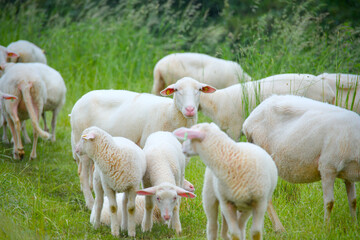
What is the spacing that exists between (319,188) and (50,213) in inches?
111

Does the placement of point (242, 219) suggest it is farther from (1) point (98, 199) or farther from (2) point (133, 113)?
(2) point (133, 113)

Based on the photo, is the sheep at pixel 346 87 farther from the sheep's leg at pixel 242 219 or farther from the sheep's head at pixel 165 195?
the sheep's leg at pixel 242 219

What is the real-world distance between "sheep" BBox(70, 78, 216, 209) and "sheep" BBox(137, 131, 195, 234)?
1.79 feet

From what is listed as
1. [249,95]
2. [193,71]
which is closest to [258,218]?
[249,95]

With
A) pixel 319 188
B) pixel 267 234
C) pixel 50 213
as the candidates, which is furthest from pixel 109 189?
pixel 319 188

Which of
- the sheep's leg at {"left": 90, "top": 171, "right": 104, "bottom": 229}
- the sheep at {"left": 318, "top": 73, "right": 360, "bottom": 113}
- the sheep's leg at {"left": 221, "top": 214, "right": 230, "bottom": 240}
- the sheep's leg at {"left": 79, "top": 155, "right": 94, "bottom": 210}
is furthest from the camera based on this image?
the sheep at {"left": 318, "top": 73, "right": 360, "bottom": 113}

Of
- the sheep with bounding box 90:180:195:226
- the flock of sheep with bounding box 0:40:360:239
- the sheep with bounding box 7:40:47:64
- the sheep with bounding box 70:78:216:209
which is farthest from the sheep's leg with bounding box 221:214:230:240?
the sheep with bounding box 7:40:47:64

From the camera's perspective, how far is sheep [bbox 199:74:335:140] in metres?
6.14

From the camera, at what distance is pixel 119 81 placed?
10.1 meters

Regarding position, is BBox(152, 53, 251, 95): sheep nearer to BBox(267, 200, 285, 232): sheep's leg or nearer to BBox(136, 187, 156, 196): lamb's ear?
BBox(267, 200, 285, 232): sheep's leg

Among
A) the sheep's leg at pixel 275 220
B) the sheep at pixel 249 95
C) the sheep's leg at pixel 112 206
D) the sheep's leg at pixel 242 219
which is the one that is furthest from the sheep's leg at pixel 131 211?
the sheep at pixel 249 95

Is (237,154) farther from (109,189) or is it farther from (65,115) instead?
(65,115)

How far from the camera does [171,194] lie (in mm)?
4184

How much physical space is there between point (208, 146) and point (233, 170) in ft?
0.77
